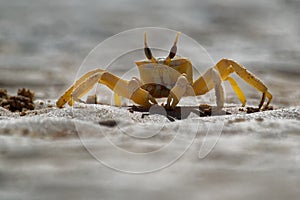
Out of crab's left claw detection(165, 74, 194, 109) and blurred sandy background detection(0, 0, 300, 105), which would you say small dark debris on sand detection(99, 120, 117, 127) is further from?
blurred sandy background detection(0, 0, 300, 105)

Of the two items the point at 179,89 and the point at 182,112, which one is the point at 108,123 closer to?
the point at 179,89

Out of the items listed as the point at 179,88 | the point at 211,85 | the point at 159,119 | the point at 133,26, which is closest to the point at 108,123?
the point at 159,119

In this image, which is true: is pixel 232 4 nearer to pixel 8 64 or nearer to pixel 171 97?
pixel 8 64

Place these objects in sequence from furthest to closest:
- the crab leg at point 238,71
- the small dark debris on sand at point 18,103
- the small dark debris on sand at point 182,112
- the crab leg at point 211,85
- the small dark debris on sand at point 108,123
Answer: the small dark debris on sand at point 18,103, the crab leg at point 238,71, the crab leg at point 211,85, the small dark debris on sand at point 182,112, the small dark debris on sand at point 108,123

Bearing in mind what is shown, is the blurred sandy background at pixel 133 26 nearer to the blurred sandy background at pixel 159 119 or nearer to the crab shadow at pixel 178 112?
the blurred sandy background at pixel 159 119

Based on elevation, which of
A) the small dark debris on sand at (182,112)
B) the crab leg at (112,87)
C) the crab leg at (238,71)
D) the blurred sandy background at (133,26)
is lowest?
the small dark debris on sand at (182,112)

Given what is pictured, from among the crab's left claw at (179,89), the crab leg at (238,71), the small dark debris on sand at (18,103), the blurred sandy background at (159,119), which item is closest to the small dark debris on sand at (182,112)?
the crab's left claw at (179,89)

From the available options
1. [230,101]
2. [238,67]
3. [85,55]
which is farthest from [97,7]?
[238,67]
